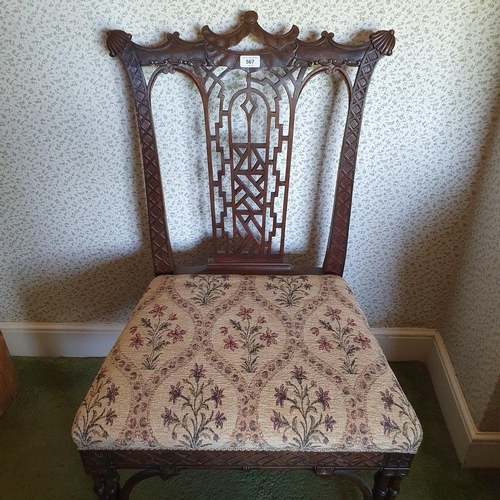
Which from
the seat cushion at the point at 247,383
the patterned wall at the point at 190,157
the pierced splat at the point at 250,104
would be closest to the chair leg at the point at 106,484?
the seat cushion at the point at 247,383

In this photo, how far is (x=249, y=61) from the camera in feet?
3.06

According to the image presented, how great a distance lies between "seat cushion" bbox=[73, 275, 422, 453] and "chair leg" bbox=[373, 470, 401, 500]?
0.10 metres

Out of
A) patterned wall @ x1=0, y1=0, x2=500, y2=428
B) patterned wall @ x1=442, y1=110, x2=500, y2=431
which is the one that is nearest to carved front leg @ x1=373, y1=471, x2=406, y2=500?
patterned wall @ x1=442, y1=110, x2=500, y2=431

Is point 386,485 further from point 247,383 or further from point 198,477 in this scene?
point 198,477

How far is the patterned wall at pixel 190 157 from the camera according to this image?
96 cm

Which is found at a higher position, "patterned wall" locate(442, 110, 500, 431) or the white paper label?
the white paper label

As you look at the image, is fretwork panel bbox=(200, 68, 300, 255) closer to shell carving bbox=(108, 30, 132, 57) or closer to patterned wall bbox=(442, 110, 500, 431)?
shell carving bbox=(108, 30, 132, 57)

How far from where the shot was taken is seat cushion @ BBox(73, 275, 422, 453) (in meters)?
0.78

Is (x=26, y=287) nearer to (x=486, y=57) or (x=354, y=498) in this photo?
(x=354, y=498)

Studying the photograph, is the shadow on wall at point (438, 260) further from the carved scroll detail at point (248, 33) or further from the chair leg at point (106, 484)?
the chair leg at point (106, 484)

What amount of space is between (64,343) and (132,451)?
815mm

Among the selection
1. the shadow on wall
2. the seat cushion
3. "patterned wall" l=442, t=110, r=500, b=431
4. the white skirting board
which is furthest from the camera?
the white skirting board

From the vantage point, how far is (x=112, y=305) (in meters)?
1.43

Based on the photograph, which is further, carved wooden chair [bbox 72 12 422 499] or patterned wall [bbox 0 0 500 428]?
patterned wall [bbox 0 0 500 428]
